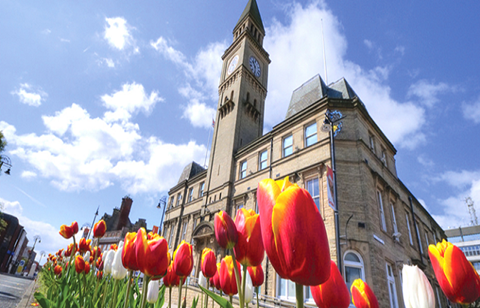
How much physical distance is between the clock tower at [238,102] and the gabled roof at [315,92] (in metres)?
5.08

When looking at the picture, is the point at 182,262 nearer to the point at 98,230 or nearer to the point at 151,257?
the point at 151,257

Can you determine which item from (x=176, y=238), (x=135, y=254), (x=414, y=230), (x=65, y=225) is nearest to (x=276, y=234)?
(x=135, y=254)

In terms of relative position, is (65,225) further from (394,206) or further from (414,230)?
(414,230)

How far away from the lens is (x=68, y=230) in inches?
140

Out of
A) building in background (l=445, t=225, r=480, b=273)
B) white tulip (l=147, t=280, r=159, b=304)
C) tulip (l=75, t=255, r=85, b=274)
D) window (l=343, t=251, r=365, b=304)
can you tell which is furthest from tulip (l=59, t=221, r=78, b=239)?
building in background (l=445, t=225, r=480, b=273)

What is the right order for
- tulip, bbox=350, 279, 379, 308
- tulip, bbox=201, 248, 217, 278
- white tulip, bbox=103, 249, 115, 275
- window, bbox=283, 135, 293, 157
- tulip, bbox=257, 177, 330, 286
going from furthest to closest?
window, bbox=283, 135, 293, 157 → white tulip, bbox=103, 249, 115, 275 → tulip, bbox=201, 248, 217, 278 → tulip, bbox=350, 279, 379, 308 → tulip, bbox=257, 177, 330, 286

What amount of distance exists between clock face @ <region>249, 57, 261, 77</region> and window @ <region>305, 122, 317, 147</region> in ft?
43.2

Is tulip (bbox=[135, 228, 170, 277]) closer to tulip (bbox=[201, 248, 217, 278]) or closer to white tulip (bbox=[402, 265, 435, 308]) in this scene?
→ tulip (bbox=[201, 248, 217, 278])

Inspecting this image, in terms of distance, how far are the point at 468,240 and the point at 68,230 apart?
307 feet

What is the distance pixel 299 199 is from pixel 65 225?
3986mm

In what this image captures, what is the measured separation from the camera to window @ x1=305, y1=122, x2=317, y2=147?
16.0m

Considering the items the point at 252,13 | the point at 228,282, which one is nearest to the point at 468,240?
the point at 252,13

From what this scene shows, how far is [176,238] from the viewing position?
→ 25.0m

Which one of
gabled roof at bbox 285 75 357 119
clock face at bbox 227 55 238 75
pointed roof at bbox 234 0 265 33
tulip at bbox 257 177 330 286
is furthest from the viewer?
pointed roof at bbox 234 0 265 33
